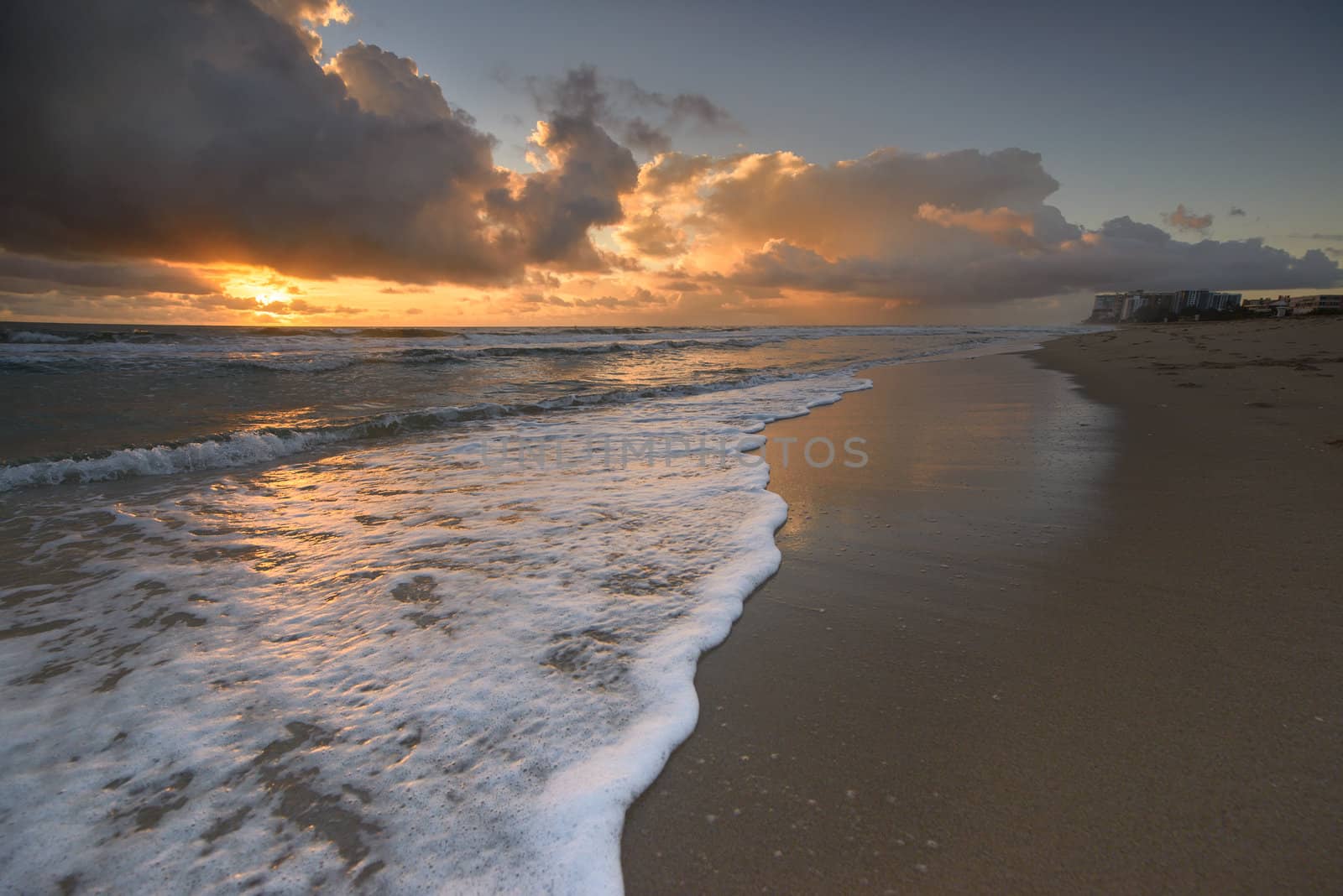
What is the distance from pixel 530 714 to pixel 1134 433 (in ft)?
22.8

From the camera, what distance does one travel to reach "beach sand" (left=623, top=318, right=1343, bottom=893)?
1.44 m

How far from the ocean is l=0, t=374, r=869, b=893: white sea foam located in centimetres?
1

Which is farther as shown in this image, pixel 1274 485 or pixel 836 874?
pixel 1274 485

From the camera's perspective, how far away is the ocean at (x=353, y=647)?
162 cm

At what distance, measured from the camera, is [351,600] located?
3.04 metres

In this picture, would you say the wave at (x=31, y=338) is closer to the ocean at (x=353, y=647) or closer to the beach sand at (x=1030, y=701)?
the ocean at (x=353, y=647)

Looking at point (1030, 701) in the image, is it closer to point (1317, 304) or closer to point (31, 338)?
point (31, 338)

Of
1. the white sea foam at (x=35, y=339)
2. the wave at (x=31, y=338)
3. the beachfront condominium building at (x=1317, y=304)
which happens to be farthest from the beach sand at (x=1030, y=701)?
the beachfront condominium building at (x=1317, y=304)

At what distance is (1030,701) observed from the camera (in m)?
2.00

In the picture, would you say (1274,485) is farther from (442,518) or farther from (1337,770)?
(442,518)

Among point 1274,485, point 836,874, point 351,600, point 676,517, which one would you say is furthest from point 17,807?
point 1274,485

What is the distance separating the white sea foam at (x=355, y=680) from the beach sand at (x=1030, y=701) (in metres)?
0.28

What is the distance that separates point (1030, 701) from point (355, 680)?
2581 mm

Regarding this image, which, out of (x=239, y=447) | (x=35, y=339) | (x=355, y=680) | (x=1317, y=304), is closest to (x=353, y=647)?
(x=355, y=680)
